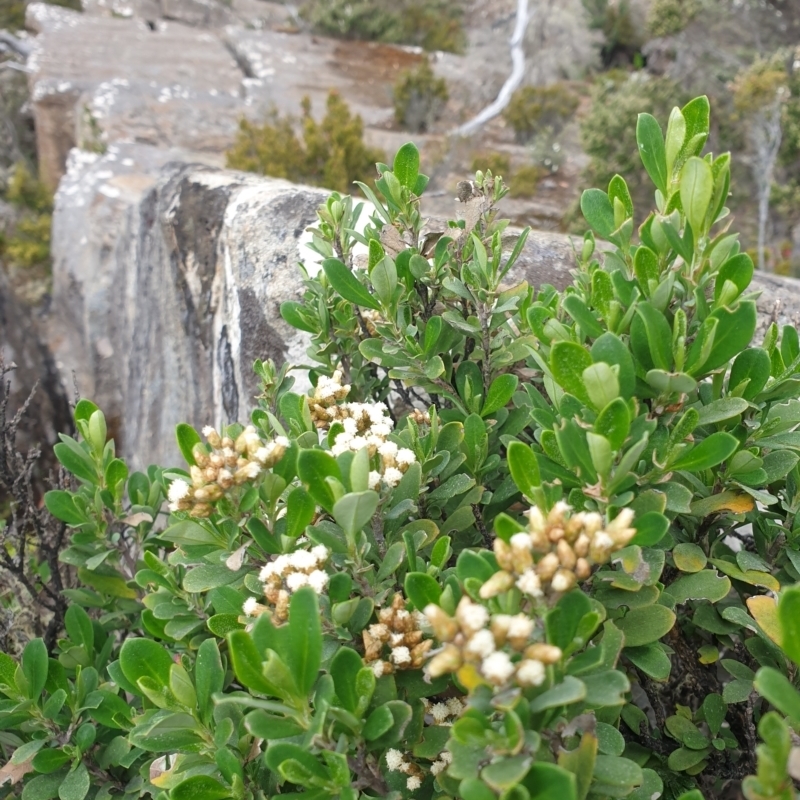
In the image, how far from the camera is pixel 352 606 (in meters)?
0.73

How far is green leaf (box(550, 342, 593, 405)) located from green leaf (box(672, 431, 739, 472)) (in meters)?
0.13

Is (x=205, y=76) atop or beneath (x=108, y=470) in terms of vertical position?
atop

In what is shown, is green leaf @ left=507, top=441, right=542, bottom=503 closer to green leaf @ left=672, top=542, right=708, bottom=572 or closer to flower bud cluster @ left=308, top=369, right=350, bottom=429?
green leaf @ left=672, top=542, right=708, bottom=572

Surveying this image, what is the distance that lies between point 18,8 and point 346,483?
1490cm

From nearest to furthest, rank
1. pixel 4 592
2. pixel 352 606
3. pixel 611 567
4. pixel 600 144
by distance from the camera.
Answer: pixel 352 606 < pixel 611 567 < pixel 4 592 < pixel 600 144

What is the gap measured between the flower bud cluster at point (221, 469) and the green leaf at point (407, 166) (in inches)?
22.7

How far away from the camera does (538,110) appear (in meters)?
8.24

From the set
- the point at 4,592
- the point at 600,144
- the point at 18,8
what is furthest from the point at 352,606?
the point at 18,8

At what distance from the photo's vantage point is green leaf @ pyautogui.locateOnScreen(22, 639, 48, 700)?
1.05 metres

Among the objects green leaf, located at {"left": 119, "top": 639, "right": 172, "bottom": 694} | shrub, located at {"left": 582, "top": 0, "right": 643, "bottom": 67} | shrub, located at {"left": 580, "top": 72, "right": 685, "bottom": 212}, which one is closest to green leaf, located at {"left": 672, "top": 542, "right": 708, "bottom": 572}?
green leaf, located at {"left": 119, "top": 639, "right": 172, "bottom": 694}

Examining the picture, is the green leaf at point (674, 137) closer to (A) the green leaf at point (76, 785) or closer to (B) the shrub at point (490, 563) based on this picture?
(B) the shrub at point (490, 563)

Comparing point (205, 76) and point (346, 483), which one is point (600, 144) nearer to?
point (205, 76)

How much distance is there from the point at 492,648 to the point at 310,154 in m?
6.49

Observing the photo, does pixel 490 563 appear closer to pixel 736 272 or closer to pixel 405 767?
pixel 405 767
